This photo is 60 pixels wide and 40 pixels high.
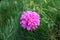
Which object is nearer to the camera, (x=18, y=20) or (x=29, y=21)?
(x=29, y=21)

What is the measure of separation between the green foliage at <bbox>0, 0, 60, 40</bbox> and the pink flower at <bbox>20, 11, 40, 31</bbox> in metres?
0.09

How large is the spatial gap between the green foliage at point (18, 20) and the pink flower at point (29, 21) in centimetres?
9

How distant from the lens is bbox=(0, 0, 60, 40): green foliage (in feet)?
8.75

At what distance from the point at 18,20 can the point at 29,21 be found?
0.15 m

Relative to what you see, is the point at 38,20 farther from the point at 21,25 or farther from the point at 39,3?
the point at 39,3

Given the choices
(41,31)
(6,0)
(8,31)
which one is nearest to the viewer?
(8,31)

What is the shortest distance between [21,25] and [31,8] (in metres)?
0.34

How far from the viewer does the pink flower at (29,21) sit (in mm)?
2589

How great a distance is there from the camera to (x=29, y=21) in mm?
2588

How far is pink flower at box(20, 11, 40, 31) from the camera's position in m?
2.59

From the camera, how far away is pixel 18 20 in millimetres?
2689

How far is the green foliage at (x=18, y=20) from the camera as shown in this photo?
8.75ft

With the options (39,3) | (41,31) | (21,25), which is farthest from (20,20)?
(39,3)

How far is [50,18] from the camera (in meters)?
2.95
